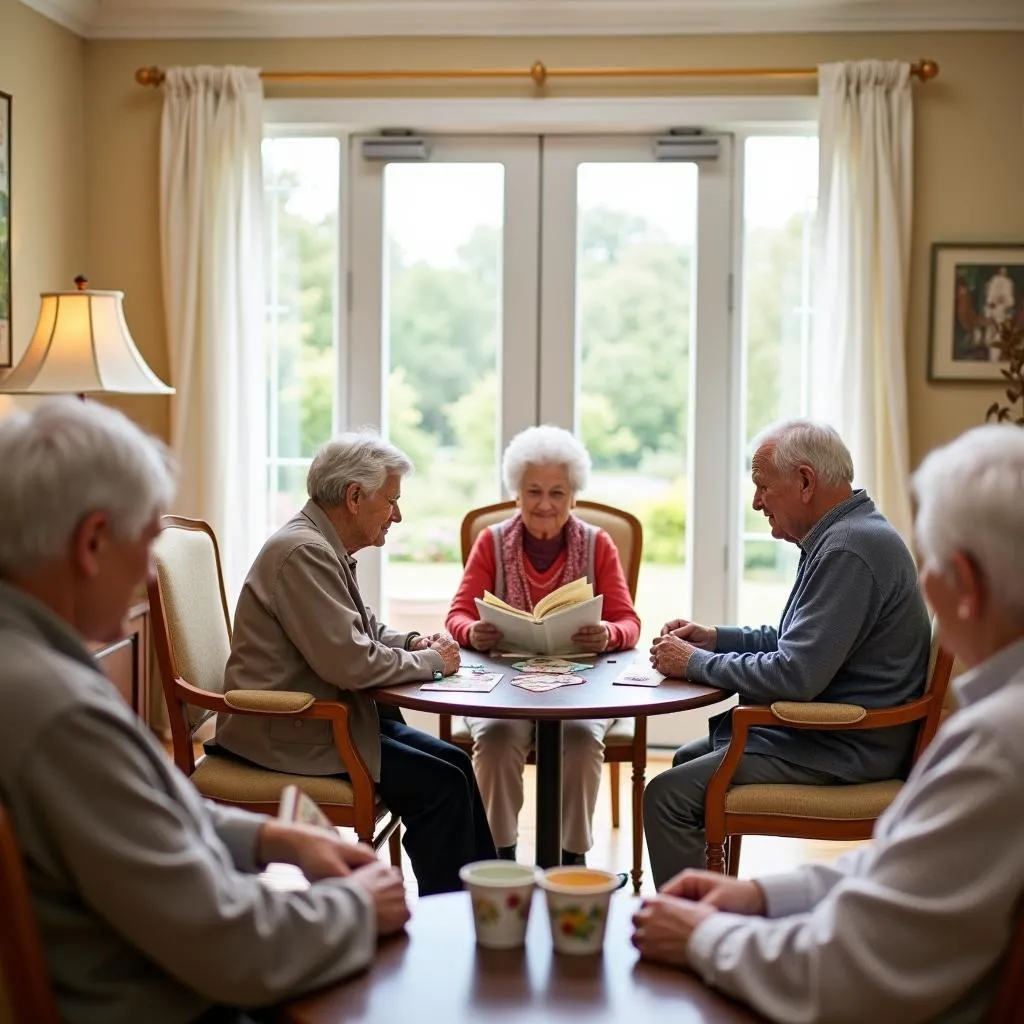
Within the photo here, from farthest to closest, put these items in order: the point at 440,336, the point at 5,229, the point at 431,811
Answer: the point at 440,336
the point at 5,229
the point at 431,811

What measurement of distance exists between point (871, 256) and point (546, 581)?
192cm

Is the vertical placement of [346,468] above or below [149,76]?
below

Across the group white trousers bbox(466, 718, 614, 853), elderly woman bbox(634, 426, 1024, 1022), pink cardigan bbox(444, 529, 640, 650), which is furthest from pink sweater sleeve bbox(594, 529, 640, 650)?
elderly woman bbox(634, 426, 1024, 1022)

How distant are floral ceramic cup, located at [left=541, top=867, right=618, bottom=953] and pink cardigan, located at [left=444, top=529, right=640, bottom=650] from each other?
74.1 inches

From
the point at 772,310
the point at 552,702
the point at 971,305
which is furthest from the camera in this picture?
the point at 772,310

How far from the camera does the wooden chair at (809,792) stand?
8.96ft

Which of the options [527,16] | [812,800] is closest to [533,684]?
[812,800]

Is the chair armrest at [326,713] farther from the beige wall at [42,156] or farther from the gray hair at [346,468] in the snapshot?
the beige wall at [42,156]

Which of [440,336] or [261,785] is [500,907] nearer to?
[261,785]

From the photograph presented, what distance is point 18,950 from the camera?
1280 mm

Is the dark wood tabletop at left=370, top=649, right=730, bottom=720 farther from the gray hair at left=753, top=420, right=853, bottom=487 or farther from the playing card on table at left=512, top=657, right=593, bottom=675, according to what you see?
the gray hair at left=753, top=420, right=853, bottom=487

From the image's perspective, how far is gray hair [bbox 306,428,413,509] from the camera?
2.99 metres

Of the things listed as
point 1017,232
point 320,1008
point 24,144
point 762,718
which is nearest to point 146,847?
point 320,1008

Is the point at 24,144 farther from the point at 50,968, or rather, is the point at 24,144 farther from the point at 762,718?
the point at 50,968
